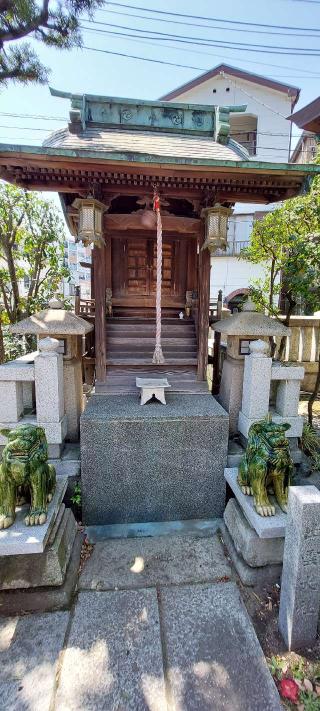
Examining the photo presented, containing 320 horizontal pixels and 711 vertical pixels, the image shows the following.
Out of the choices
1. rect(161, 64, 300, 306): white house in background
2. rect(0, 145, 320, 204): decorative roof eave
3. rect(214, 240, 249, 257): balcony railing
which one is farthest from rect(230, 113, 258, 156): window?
rect(0, 145, 320, 204): decorative roof eave

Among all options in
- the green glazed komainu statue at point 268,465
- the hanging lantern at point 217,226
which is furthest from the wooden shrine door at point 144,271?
the green glazed komainu statue at point 268,465

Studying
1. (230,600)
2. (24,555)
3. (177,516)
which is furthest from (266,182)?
(24,555)

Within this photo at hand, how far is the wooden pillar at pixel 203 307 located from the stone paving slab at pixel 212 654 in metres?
3.33

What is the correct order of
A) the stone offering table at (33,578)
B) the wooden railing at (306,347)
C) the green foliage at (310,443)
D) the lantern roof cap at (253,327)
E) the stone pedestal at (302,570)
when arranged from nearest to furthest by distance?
the stone pedestal at (302,570) < the stone offering table at (33,578) < the lantern roof cap at (253,327) < the green foliage at (310,443) < the wooden railing at (306,347)

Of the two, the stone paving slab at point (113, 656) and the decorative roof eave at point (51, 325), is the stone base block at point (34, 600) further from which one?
the decorative roof eave at point (51, 325)

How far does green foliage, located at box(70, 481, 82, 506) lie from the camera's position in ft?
14.0

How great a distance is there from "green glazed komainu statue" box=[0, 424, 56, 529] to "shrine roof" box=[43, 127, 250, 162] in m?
4.27

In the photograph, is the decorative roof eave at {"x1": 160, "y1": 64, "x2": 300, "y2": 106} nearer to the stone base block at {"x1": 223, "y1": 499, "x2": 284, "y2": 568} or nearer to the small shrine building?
the small shrine building

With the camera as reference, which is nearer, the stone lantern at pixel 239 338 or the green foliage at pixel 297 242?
the stone lantern at pixel 239 338

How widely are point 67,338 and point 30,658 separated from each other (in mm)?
3407

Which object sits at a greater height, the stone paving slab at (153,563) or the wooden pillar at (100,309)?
the wooden pillar at (100,309)

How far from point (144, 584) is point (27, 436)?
194 centimetres

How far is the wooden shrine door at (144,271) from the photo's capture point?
7355 millimetres

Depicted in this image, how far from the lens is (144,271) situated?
24.5 ft
